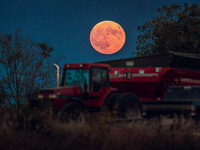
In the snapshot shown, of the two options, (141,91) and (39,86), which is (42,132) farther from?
(39,86)

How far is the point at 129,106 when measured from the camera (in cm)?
1349

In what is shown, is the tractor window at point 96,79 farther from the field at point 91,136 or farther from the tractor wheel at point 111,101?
the field at point 91,136

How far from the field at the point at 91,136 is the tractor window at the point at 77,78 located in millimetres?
3329

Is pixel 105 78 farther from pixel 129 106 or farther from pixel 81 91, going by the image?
pixel 129 106

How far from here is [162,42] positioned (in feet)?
112

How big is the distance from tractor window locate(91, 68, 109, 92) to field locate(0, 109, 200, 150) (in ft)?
11.4

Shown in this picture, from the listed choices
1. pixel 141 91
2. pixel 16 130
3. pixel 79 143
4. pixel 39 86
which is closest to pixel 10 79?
pixel 39 86

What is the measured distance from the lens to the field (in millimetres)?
8188

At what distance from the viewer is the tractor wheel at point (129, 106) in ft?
42.9

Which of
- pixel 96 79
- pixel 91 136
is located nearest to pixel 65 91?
pixel 96 79

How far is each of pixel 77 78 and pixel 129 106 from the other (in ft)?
8.12

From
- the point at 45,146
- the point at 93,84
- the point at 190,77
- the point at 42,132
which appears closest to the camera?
the point at 45,146

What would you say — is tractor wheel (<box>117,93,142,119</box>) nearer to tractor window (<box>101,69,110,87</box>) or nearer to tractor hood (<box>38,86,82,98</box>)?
tractor window (<box>101,69,110,87</box>)

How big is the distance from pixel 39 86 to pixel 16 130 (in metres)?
15.8
